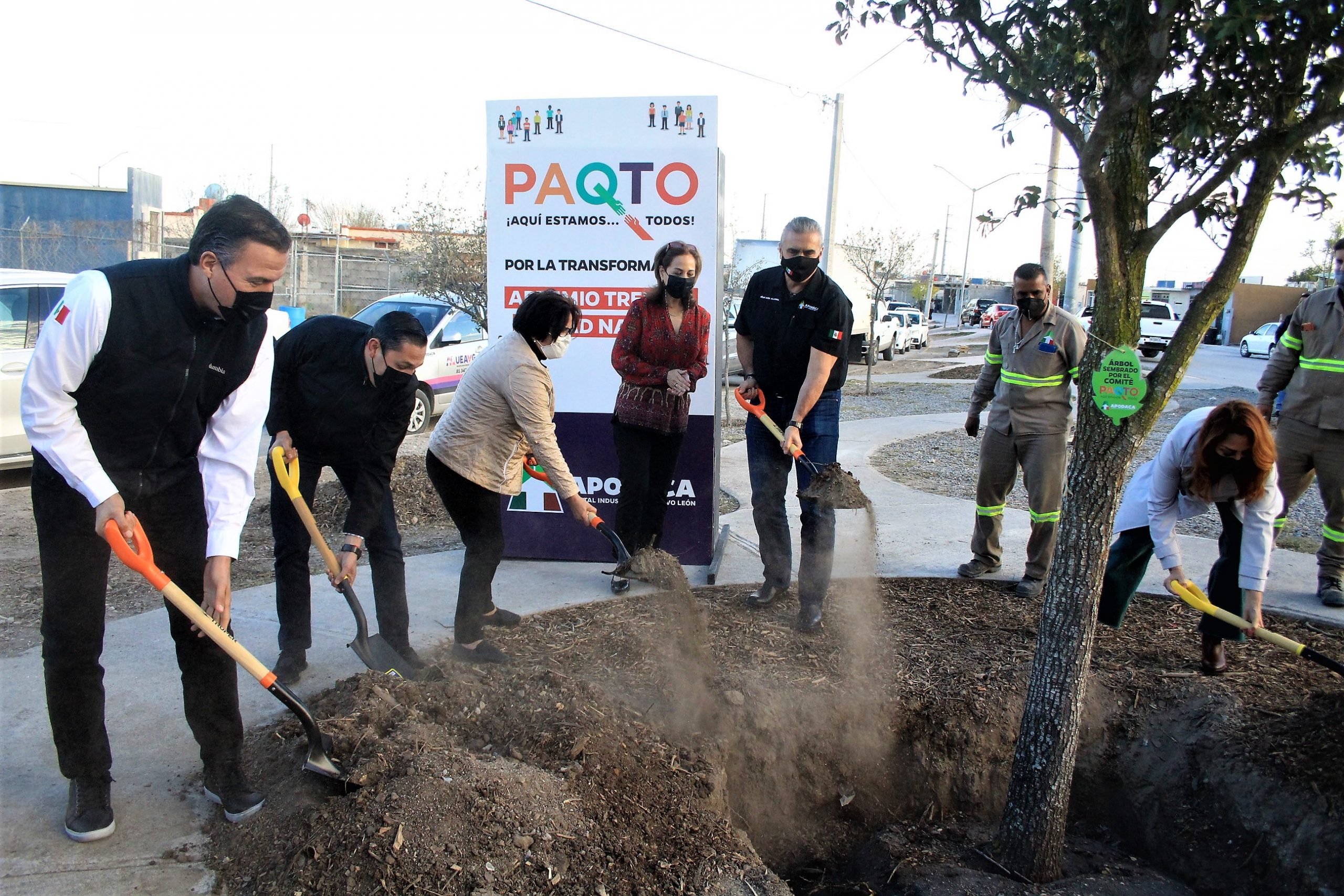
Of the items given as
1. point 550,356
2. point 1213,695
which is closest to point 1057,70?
point 550,356

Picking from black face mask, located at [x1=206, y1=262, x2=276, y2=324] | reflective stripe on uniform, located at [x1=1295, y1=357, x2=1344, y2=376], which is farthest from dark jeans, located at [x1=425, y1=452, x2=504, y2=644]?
reflective stripe on uniform, located at [x1=1295, y1=357, x2=1344, y2=376]

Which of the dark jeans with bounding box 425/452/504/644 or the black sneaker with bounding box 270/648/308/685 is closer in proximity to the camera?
the black sneaker with bounding box 270/648/308/685

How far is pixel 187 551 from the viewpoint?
2.82 meters

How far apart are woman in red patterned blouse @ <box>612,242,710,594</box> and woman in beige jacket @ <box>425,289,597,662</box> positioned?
79 centimetres

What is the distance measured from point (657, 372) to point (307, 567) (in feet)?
6.38

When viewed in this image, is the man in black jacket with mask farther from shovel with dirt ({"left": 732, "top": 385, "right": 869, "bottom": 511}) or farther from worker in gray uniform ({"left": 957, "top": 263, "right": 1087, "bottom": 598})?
worker in gray uniform ({"left": 957, "top": 263, "right": 1087, "bottom": 598})

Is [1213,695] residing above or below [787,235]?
below

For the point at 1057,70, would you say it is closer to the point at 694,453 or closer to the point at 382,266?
the point at 694,453

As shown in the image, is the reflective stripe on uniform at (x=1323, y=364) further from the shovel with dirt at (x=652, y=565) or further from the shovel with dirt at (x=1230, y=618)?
the shovel with dirt at (x=652, y=565)

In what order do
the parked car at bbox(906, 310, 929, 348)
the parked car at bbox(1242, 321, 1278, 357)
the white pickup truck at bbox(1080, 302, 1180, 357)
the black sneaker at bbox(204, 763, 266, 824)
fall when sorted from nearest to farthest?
the black sneaker at bbox(204, 763, 266, 824) < the white pickup truck at bbox(1080, 302, 1180, 357) < the parked car at bbox(1242, 321, 1278, 357) < the parked car at bbox(906, 310, 929, 348)

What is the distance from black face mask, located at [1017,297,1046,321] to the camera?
16.0ft

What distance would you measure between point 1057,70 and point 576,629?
10.3 feet

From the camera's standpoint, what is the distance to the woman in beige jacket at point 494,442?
12.6 feet

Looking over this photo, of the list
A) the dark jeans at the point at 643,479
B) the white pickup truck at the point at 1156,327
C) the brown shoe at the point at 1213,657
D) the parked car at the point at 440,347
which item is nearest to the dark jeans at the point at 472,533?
the dark jeans at the point at 643,479
